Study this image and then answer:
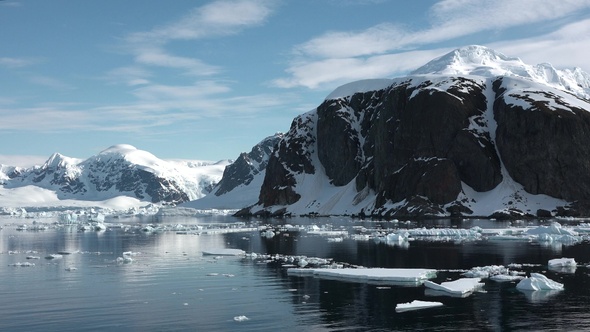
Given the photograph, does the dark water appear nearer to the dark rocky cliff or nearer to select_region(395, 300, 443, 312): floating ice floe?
select_region(395, 300, 443, 312): floating ice floe

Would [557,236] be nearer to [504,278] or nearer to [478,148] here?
[504,278]

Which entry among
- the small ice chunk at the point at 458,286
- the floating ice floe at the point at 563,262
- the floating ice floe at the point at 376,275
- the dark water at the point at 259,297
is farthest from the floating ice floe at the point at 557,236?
the small ice chunk at the point at 458,286

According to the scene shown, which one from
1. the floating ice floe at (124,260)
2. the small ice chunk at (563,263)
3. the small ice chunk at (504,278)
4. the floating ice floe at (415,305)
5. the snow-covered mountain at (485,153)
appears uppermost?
the snow-covered mountain at (485,153)

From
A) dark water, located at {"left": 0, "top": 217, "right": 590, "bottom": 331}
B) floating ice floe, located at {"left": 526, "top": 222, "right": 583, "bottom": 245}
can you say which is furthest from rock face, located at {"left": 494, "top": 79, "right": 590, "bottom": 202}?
dark water, located at {"left": 0, "top": 217, "right": 590, "bottom": 331}

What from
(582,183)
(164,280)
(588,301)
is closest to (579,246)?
(588,301)

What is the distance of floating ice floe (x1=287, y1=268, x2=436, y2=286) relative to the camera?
148ft

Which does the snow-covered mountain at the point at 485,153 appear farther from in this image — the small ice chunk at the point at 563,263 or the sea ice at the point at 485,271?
the sea ice at the point at 485,271

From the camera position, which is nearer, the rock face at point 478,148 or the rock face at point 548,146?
the rock face at point 548,146

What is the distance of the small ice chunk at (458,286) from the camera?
39.7m

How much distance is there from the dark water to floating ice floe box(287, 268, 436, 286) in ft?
5.91

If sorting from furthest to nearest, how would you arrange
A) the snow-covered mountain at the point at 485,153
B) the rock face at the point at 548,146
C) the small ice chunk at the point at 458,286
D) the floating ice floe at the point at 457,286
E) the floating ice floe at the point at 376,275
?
the rock face at the point at 548,146
the snow-covered mountain at the point at 485,153
the floating ice floe at the point at 376,275
the small ice chunk at the point at 458,286
the floating ice floe at the point at 457,286

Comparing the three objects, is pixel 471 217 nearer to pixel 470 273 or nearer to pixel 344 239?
pixel 344 239

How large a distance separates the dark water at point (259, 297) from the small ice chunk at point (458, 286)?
760 mm

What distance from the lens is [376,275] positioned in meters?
46.9
